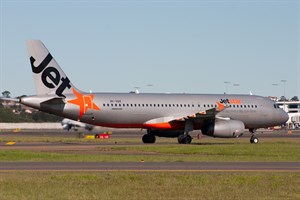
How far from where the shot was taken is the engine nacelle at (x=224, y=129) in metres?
61.2

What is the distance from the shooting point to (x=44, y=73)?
2341 inches

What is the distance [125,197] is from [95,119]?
3934 centimetres

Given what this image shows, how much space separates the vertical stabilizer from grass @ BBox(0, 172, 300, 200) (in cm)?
3138

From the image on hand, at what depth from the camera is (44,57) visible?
195 ft

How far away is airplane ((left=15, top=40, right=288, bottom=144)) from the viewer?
5909 centimetres

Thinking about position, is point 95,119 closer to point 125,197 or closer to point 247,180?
point 247,180

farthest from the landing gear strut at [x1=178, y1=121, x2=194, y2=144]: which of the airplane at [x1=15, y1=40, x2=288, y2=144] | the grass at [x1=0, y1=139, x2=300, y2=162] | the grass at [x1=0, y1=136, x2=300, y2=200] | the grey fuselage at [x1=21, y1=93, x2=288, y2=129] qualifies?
the grass at [x1=0, y1=136, x2=300, y2=200]

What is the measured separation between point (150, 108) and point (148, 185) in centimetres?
3881

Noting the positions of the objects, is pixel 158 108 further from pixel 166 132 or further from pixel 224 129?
pixel 224 129

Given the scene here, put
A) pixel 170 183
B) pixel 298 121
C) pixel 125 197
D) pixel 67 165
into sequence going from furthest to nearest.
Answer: pixel 298 121
pixel 67 165
pixel 170 183
pixel 125 197

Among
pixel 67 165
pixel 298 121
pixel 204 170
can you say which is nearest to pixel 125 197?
pixel 204 170

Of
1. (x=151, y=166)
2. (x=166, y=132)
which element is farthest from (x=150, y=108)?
(x=151, y=166)

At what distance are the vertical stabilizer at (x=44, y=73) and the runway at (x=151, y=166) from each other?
84.0 feet

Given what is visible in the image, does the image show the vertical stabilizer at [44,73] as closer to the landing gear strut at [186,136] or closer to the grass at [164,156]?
the landing gear strut at [186,136]
